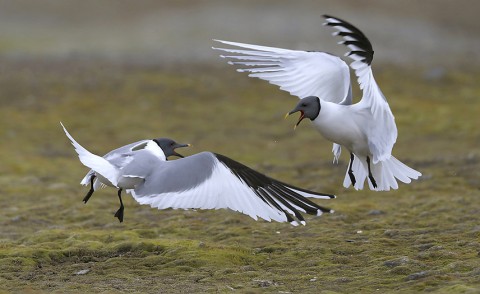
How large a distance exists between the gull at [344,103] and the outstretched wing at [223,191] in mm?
902

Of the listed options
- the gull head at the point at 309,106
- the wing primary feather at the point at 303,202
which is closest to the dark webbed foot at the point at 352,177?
the gull head at the point at 309,106

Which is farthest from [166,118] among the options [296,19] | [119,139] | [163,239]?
[296,19]

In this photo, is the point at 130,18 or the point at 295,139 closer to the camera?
the point at 295,139

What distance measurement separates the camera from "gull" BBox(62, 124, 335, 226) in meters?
6.96

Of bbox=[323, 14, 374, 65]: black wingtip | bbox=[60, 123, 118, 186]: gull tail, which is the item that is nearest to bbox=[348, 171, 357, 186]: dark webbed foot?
bbox=[323, 14, 374, 65]: black wingtip

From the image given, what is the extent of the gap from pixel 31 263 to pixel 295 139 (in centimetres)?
1000

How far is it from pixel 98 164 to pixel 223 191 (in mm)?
1114

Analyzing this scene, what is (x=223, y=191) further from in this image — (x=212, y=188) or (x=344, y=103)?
(x=344, y=103)

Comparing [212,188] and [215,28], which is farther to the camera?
[215,28]

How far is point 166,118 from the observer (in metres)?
19.1

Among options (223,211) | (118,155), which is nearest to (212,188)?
(118,155)

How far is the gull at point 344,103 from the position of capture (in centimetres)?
786

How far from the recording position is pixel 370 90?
7.77m

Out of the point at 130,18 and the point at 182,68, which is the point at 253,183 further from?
the point at 130,18
